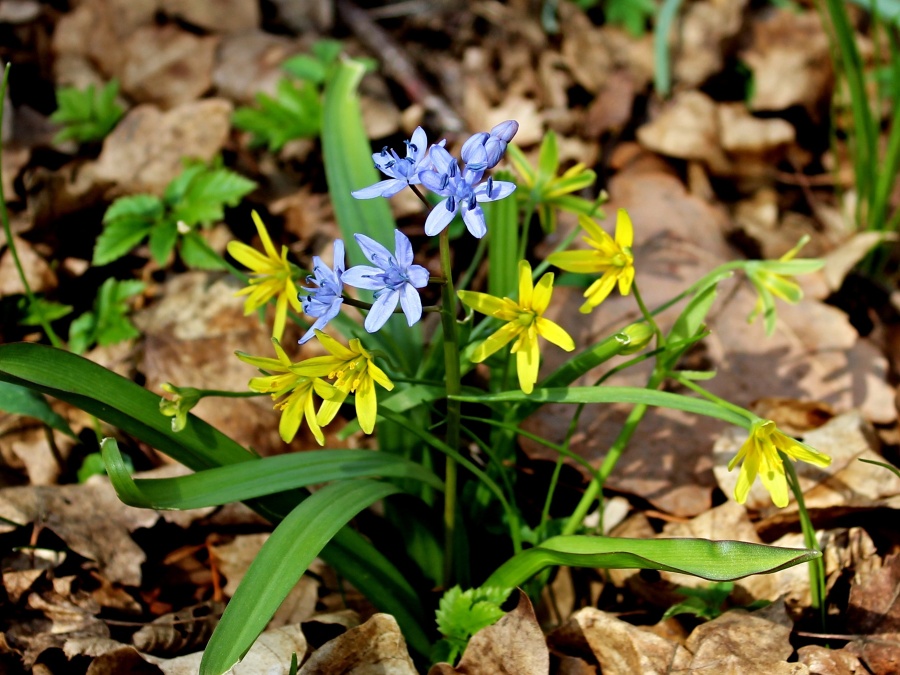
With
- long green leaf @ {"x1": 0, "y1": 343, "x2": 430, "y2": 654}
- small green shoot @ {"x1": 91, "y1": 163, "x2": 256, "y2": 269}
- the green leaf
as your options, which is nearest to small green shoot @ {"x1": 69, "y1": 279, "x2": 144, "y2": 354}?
small green shoot @ {"x1": 91, "y1": 163, "x2": 256, "y2": 269}

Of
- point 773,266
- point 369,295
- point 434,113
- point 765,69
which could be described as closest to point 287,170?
point 434,113

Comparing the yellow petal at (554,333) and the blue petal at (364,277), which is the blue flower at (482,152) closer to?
the blue petal at (364,277)

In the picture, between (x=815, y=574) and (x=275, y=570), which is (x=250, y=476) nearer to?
(x=275, y=570)

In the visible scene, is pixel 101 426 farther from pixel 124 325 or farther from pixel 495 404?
pixel 495 404

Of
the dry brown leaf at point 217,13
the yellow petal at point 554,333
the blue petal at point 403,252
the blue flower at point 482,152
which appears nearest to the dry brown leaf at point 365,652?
the yellow petal at point 554,333

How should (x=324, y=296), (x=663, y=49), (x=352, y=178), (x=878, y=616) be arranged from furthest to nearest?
(x=663, y=49), (x=352, y=178), (x=878, y=616), (x=324, y=296)

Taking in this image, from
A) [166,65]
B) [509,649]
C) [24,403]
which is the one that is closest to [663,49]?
[166,65]
